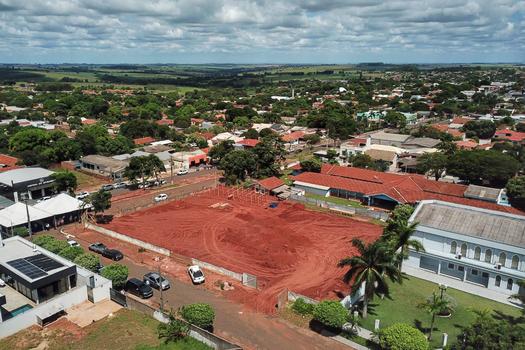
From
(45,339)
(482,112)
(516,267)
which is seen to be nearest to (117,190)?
(45,339)

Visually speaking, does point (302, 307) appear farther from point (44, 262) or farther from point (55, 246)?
point (55, 246)

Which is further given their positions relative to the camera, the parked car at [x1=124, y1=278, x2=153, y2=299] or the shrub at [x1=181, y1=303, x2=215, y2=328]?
the parked car at [x1=124, y1=278, x2=153, y2=299]

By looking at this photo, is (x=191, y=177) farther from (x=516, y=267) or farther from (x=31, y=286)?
(x=516, y=267)

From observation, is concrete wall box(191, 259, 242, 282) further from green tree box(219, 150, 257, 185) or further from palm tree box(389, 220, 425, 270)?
green tree box(219, 150, 257, 185)

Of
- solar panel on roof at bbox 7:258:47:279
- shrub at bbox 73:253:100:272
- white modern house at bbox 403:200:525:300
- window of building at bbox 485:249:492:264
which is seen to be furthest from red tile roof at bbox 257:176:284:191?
solar panel on roof at bbox 7:258:47:279

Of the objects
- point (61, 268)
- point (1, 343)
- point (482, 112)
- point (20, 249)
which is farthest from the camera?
point (482, 112)

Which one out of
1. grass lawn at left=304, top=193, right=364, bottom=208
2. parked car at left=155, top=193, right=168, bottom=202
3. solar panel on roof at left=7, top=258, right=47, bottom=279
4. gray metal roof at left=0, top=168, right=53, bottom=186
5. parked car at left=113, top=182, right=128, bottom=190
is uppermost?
gray metal roof at left=0, top=168, right=53, bottom=186
